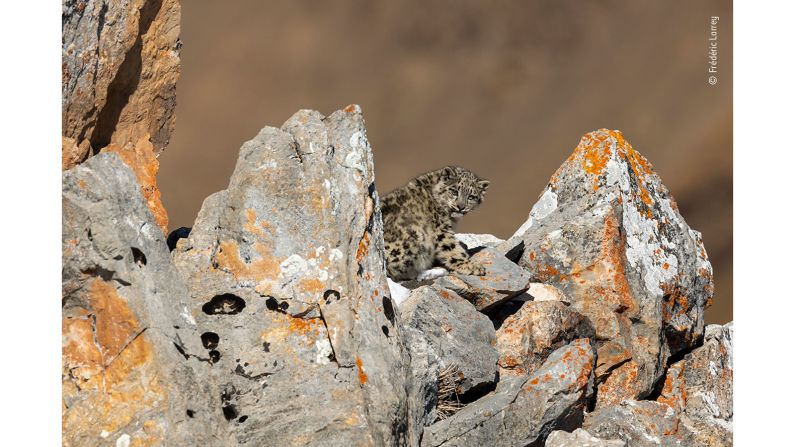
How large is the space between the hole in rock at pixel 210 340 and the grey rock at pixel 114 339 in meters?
0.76

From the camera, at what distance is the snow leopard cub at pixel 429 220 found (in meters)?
15.8

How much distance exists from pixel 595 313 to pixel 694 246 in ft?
10.9

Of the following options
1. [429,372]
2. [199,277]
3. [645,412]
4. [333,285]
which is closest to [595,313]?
[645,412]

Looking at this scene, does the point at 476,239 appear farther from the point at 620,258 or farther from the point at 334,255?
the point at 334,255

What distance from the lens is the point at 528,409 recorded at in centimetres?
1330

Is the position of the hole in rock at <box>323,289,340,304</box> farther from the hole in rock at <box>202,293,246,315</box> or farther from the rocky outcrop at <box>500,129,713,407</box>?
the rocky outcrop at <box>500,129,713,407</box>

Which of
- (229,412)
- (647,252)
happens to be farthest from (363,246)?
(647,252)

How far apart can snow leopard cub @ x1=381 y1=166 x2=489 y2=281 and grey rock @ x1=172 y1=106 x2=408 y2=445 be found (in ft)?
11.4

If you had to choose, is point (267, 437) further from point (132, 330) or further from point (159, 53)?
point (159, 53)

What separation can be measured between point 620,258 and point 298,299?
7.43 m

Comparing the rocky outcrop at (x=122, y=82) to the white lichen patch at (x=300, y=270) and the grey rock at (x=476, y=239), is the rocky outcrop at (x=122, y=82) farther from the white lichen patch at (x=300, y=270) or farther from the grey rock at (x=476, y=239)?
the grey rock at (x=476, y=239)

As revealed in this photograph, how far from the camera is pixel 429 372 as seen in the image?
1322cm

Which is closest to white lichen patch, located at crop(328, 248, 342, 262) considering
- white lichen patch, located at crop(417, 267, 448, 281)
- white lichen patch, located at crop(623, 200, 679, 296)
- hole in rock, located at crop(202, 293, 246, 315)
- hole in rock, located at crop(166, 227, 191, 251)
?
hole in rock, located at crop(202, 293, 246, 315)

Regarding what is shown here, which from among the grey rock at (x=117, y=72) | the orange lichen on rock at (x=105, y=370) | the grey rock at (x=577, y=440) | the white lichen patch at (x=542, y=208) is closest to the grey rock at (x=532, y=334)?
the grey rock at (x=577, y=440)
